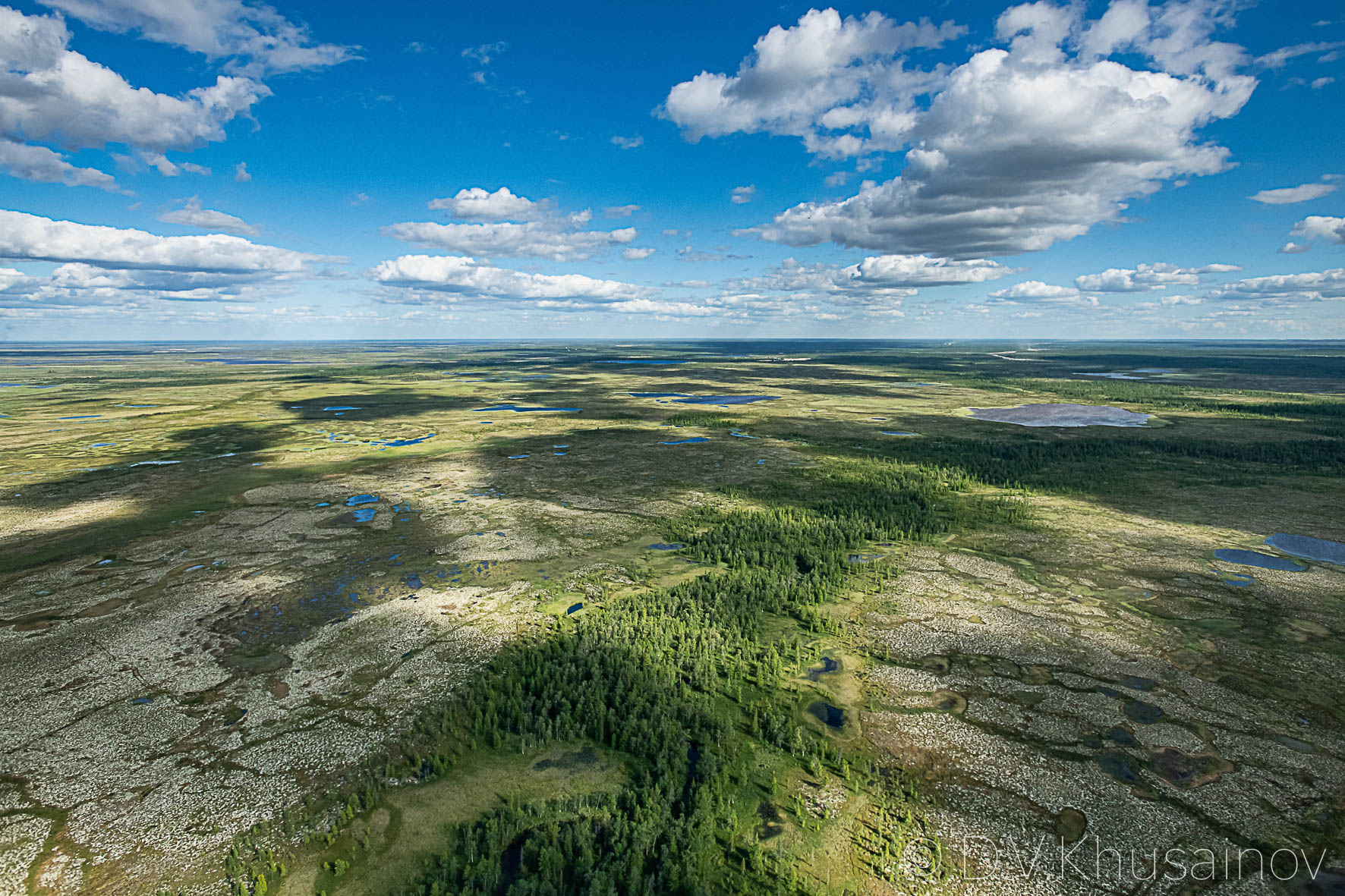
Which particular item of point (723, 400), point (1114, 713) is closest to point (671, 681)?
point (1114, 713)

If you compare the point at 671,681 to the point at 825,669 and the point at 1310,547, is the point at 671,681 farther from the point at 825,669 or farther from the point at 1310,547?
the point at 1310,547

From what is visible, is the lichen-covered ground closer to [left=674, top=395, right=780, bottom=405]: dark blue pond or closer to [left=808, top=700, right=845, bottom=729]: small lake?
[left=808, top=700, right=845, bottom=729]: small lake

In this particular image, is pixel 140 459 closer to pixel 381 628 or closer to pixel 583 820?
pixel 381 628

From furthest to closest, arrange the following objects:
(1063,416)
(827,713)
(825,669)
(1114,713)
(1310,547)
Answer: (1063,416) < (1310,547) < (825,669) < (827,713) < (1114,713)

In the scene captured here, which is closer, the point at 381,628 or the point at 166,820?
the point at 166,820

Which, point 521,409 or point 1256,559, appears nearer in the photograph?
point 1256,559

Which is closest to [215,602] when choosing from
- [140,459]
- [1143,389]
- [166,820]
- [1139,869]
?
[166,820]

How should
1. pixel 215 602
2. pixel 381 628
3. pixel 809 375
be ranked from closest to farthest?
pixel 381 628, pixel 215 602, pixel 809 375

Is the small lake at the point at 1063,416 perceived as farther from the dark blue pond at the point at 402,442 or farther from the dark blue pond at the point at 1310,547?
the dark blue pond at the point at 402,442
